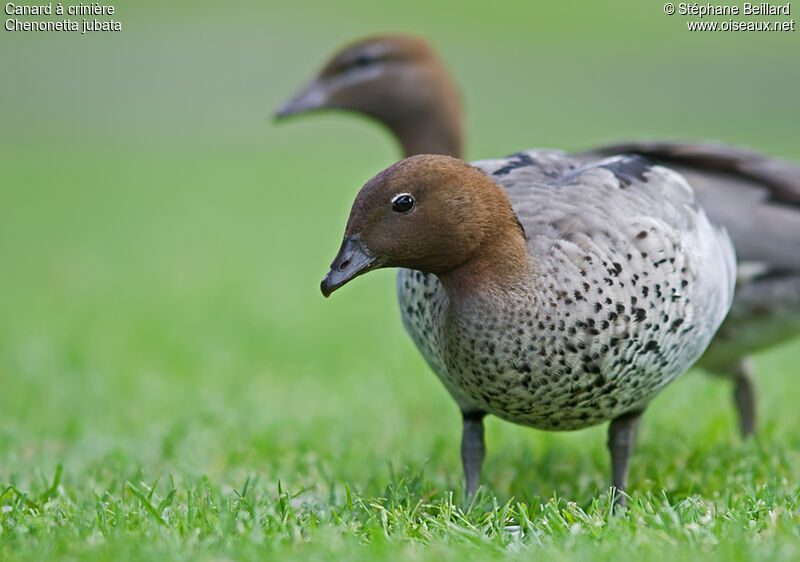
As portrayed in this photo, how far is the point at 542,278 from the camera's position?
320 cm

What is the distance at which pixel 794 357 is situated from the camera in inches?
277

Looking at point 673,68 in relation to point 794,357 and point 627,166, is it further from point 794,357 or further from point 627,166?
point 627,166

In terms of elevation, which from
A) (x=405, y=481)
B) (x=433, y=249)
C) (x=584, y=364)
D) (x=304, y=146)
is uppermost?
(x=433, y=249)

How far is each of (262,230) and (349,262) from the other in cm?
868

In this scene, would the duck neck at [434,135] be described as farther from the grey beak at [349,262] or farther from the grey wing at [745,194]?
the grey beak at [349,262]

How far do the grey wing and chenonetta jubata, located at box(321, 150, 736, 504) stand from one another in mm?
965

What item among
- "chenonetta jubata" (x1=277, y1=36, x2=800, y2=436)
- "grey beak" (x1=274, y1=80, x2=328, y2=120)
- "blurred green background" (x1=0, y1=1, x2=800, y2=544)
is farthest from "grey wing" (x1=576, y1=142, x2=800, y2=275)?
"grey beak" (x1=274, y1=80, x2=328, y2=120)

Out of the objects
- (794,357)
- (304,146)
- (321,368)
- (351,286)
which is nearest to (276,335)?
(321,368)

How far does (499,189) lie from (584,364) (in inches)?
23.7

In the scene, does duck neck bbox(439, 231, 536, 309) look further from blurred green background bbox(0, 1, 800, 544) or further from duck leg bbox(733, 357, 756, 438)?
duck leg bbox(733, 357, 756, 438)

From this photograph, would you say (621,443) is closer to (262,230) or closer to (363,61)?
(363,61)

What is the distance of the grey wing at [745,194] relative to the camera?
14.9ft

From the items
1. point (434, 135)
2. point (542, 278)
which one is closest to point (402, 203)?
point (542, 278)

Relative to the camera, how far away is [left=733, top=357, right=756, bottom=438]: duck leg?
4.98 m
